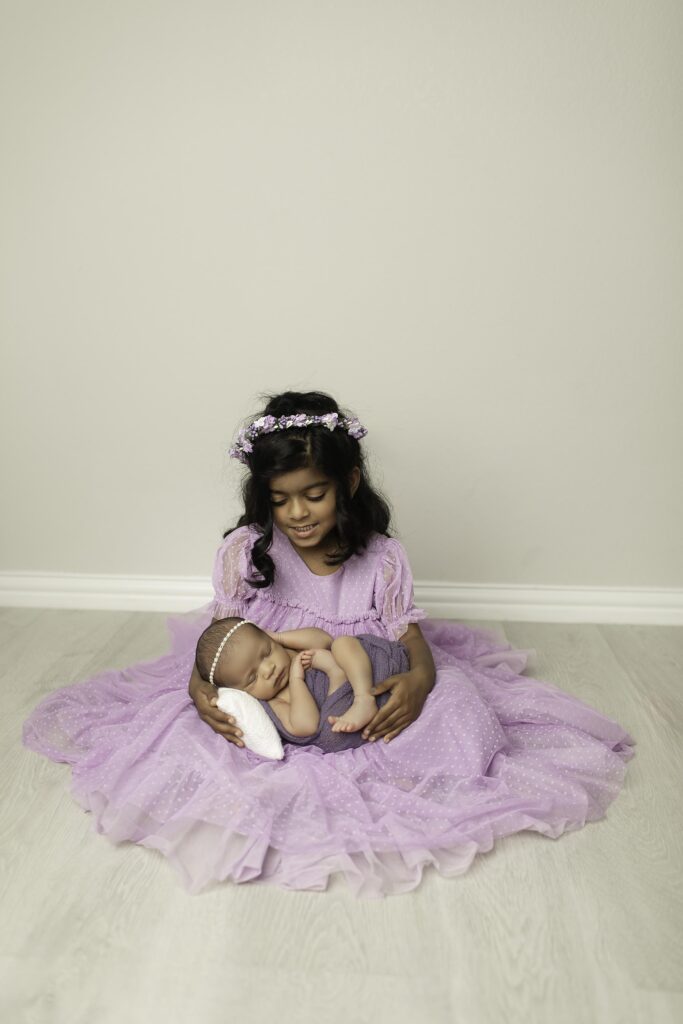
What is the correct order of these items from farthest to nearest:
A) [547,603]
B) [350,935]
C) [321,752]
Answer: [547,603] → [321,752] → [350,935]

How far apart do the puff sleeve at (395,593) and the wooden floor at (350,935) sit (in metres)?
0.57

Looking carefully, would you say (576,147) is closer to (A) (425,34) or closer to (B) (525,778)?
(A) (425,34)

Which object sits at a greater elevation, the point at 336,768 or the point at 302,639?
the point at 302,639

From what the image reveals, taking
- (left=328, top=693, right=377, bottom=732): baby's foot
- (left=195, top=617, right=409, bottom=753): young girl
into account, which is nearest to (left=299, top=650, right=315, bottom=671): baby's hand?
(left=195, top=617, right=409, bottom=753): young girl

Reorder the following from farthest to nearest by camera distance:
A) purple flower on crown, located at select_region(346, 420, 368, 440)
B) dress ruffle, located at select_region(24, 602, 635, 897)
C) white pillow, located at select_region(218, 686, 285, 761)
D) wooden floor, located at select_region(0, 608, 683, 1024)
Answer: purple flower on crown, located at select_region(346, 420, 368, 440)
white pillow, located at select_region(218, 686, 285, 761)
dress ruffle, located at select_region(24, 602, 635, 897)
wooden floor, located at select_region(0, 608, 683, 1024)

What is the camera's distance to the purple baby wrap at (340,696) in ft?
6.02

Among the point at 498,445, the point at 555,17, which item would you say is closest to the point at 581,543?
the point at 498,445

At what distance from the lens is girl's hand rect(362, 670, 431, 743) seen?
1824 millimetres

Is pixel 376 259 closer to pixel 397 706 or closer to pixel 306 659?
pixel 306 659

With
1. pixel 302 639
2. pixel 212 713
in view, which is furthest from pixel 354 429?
pixel 212 713

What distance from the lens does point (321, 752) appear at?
1828mm

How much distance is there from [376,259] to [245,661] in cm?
138

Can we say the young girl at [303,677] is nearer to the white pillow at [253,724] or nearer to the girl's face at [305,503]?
the white pillow at [253,724]

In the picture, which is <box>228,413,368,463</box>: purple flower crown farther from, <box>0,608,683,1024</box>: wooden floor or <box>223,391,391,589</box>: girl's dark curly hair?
<box>0,608,683,1024</box>: wooden floor
